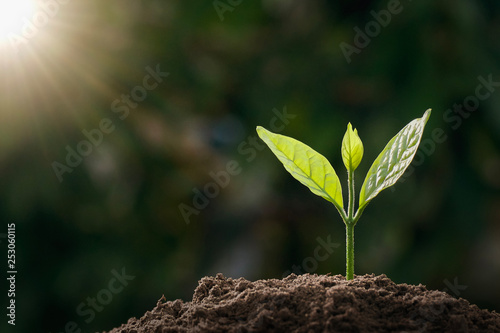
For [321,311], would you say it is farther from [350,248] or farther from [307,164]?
[307,164]

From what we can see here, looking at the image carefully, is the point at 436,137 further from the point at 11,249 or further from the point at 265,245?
the point at 11,249

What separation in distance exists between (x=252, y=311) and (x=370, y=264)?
1.23 metres

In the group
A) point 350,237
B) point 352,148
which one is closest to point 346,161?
point 352,148

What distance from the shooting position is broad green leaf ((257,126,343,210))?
3.77 feet

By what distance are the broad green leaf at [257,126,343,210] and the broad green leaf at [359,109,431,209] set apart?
73mm

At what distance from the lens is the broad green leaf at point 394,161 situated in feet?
3.64

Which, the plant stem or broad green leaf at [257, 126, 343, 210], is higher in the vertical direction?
broad green leaf at [257, 126, 343, 210]

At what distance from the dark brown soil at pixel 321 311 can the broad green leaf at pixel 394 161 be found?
20 centimetres

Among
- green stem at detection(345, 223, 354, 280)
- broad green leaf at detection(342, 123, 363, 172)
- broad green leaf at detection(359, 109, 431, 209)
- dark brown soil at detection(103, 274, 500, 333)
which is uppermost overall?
broad green leaf at detection(342, 123, 363, 172)

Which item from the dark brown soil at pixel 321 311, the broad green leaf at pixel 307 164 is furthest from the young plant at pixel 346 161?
the dark brown soil at pixel 321 311

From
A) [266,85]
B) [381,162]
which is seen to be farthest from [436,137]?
[381,162]

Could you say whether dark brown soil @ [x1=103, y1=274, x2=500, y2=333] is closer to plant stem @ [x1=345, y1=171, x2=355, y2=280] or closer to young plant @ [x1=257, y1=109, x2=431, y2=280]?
plant stem @ [x1=345, y1=171, x2=355, y2=280]

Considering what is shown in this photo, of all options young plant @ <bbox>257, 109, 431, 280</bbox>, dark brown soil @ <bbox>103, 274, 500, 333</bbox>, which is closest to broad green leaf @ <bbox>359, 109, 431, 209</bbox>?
young plant @ <bbox>257, 109, 431, 280</bbox>

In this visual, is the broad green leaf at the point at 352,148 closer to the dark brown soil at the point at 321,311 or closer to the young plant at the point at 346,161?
the young plant at the point at 346,161
